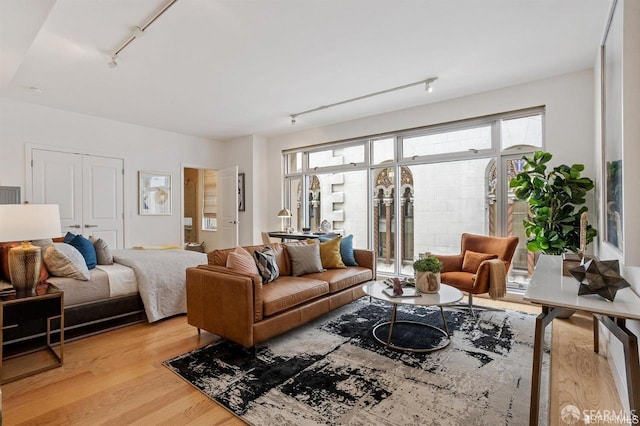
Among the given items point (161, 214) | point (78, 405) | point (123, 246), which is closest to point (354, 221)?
point (161, 214)

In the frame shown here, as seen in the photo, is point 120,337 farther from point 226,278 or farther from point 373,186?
point 373,186

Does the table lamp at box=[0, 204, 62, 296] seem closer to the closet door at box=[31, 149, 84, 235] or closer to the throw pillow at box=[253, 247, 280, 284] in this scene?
the throw pillow at box=[253, 247, 280, 284]

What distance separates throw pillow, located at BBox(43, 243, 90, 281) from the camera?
2.78 m

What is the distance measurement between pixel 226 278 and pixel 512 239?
3149mm

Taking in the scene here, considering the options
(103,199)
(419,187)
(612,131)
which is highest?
(612,131)

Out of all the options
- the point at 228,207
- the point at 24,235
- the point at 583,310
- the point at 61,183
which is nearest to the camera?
the point at 583,310

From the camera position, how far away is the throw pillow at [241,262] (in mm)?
2760

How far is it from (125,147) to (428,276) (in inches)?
216

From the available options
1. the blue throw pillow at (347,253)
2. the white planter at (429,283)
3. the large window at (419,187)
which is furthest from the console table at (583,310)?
the large window at (419,187)

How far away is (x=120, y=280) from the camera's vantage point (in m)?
3.11

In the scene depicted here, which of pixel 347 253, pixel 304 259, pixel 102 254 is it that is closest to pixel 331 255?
pixel 347 253

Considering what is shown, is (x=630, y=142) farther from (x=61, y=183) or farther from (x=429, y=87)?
(x=61, y=183)

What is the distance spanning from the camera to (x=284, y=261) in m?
3.56

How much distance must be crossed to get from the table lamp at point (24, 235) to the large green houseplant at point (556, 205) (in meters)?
4.53
